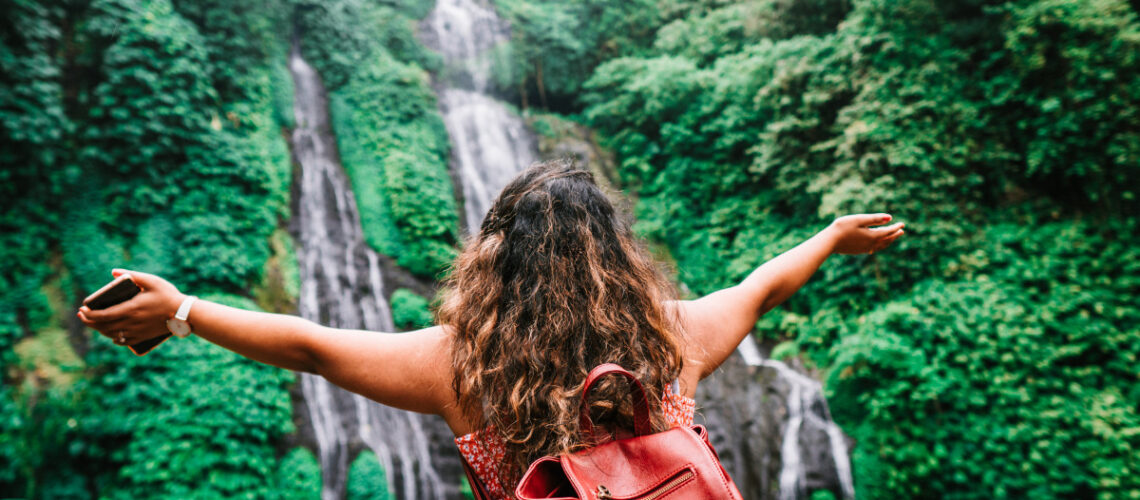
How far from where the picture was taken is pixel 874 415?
4.98m

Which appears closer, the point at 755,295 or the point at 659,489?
the point at 659,489

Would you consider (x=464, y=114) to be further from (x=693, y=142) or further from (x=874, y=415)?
(x=874, y=415)

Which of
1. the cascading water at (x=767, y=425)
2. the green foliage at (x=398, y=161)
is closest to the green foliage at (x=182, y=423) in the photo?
the green foliage at (x=398, y=161)

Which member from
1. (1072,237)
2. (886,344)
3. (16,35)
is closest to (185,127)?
(16,35)

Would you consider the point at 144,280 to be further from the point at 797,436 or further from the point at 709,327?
the point at 797,436

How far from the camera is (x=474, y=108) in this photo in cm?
1009

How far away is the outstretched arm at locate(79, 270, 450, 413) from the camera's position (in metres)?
1.12

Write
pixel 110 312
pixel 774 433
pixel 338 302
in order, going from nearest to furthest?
pixel 110 312 → pixel 774 433 → pixel 338 302

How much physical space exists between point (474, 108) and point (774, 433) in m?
8.03

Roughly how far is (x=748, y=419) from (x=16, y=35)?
8.54 m

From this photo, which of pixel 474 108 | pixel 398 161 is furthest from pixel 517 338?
pixel 474 108

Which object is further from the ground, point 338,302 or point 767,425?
point 767,425

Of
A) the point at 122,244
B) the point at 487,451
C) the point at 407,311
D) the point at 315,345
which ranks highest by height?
the point at 315,345

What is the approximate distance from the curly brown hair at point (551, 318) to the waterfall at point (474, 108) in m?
7.08
